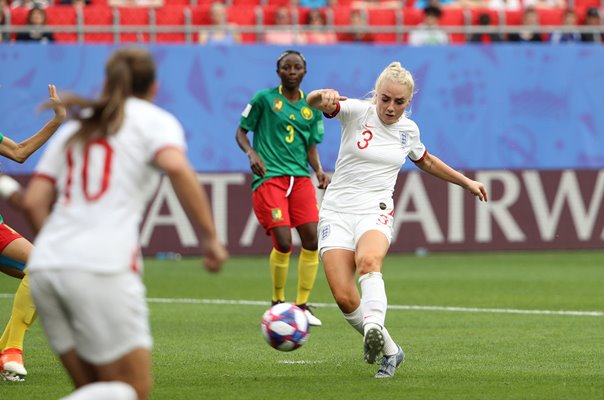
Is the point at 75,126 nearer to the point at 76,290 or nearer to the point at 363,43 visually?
the point at 76,290

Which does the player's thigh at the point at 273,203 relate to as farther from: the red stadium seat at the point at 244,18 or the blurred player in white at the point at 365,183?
the red stadium seat at the point at 244,18

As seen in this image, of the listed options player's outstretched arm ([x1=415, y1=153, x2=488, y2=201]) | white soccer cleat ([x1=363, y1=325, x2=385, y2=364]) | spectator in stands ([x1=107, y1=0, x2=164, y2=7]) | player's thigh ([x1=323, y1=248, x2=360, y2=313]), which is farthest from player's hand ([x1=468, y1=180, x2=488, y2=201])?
spectator in stands ([x1=107, y1=0, x2=164, y2=7])

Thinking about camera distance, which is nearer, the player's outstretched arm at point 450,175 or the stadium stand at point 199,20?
the player's outstretched arm at point 450,175

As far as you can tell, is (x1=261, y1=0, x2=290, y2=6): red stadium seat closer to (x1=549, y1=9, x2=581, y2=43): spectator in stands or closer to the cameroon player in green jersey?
(x1=549, y1=9, x2=581, y2=43): spectator in stands

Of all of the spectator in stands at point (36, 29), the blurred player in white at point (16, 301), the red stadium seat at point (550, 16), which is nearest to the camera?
the blurred player in white at point (16, 301)

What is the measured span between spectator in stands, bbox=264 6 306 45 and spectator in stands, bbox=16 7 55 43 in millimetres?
3653

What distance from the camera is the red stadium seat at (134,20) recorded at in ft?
69.1

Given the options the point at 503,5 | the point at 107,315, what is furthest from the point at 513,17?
the point at 107,315

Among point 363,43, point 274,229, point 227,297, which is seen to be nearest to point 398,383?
point 274,229

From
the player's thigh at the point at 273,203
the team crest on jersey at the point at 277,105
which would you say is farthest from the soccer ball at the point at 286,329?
the team crest on jersey at the point at 277,105

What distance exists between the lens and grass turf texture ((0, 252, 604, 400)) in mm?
8312

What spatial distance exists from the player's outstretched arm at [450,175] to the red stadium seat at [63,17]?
41.4 feet

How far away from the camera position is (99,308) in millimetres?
5344

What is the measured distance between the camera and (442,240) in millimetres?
21156
